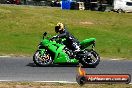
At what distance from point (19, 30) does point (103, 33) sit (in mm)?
5048

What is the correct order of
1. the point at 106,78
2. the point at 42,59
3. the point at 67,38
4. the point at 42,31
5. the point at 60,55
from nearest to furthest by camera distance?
the point at 106,78 → the point at 42,59 → the point at 60,55 → the point at 67,38 → the point at 42,31

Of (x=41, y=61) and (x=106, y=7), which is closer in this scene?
(x=41, y=61)

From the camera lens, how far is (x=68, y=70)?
15.1 meters

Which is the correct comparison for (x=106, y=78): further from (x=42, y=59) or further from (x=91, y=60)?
(x=42, y=59)

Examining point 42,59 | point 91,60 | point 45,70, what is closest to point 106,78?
point 45,70

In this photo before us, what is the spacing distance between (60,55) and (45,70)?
3.65 ft

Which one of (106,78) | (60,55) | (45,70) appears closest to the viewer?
(106,78)

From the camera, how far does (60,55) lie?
15852 millimetres

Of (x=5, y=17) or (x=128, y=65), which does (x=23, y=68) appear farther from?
(x=5, y=17)

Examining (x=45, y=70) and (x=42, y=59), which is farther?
(x=42, y=59)

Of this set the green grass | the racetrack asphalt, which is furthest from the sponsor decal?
the green grass

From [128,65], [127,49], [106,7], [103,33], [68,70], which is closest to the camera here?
[68,70]

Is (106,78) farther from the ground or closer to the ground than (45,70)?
farther from the ground

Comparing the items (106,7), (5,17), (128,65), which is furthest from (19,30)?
(106,7)
